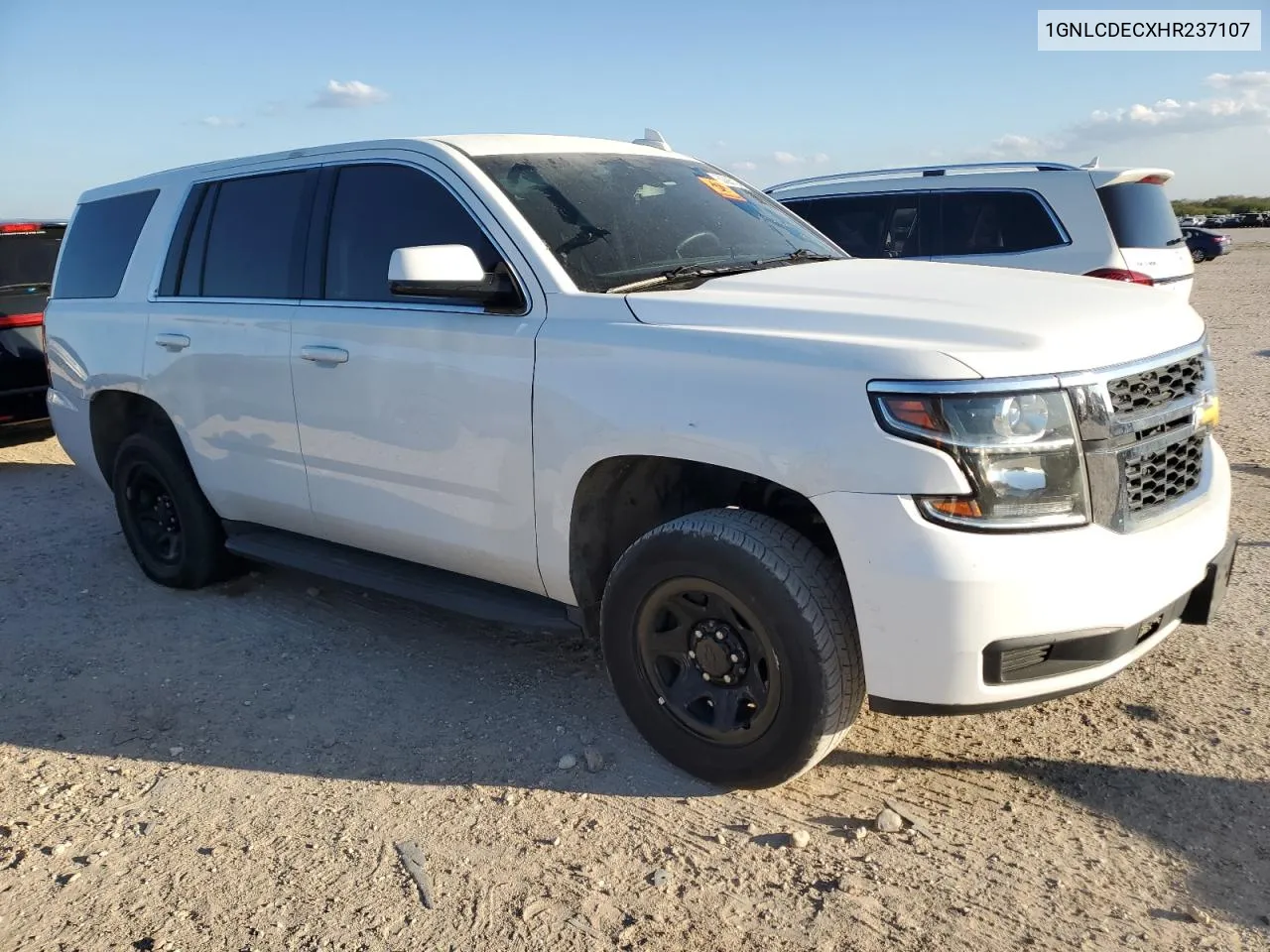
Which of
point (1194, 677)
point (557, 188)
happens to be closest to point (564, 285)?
point (557, 188)

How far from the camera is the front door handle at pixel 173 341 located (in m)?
4.77

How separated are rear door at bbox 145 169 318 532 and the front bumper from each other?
250cm

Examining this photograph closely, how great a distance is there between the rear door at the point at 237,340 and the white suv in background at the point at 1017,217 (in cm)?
513

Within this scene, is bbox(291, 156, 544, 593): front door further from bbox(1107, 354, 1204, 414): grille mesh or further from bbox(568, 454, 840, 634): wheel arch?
bbox(1107, 354, 1204, 414): grille mesh

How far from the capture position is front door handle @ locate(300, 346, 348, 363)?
4.00 m

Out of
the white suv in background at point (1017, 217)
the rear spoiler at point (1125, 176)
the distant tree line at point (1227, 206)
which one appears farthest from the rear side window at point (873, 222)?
the distant tree line at point (1227, 206)

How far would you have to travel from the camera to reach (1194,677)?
3.80 metres

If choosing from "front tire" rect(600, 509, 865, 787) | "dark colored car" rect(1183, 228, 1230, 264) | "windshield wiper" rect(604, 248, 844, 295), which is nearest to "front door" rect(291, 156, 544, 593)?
"windshield wiper" rect(604, 248, 844, 295)

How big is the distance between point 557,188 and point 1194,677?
2.84 meters

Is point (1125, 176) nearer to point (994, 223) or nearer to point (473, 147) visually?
point (994, 223)

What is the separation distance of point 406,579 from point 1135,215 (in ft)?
19.2

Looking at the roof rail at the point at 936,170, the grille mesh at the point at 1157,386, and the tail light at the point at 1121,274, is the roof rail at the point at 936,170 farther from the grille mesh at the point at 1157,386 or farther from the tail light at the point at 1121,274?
the grille mesh at the point at 1157,386

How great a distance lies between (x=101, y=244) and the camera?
217 inches

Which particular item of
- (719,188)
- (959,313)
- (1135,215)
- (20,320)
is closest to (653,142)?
(719,188)
